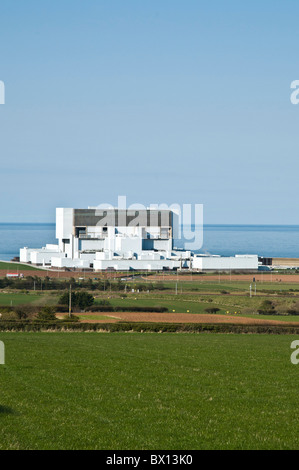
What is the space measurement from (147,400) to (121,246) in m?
74.7

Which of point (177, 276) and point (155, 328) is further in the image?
point (177, 276)

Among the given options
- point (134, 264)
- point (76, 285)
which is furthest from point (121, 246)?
point (76, 285)

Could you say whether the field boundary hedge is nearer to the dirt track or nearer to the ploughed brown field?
the ploughed brown field

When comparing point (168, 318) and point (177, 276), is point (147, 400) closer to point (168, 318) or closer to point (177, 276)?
point (168, 318)

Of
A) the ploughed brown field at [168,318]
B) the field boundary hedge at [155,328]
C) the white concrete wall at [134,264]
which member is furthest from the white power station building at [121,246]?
the field boundary hedge at [155,328]

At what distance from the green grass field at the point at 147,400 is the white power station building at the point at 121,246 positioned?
6381cm

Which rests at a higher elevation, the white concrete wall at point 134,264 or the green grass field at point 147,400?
the green grass field at point 147,400

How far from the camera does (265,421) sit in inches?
397

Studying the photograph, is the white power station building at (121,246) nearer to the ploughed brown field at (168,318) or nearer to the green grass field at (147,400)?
the ploughed brown field at (168,318)

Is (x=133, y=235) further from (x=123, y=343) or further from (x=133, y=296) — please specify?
(x=123, y=343)

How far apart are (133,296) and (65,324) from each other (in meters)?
26.7

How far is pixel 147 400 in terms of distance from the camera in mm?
11383

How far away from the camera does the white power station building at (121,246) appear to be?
273 feet

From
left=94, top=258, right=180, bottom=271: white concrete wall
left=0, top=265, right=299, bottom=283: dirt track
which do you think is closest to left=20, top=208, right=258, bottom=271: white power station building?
left=94, top=258, right=180, bottom=271: white concrete wall
